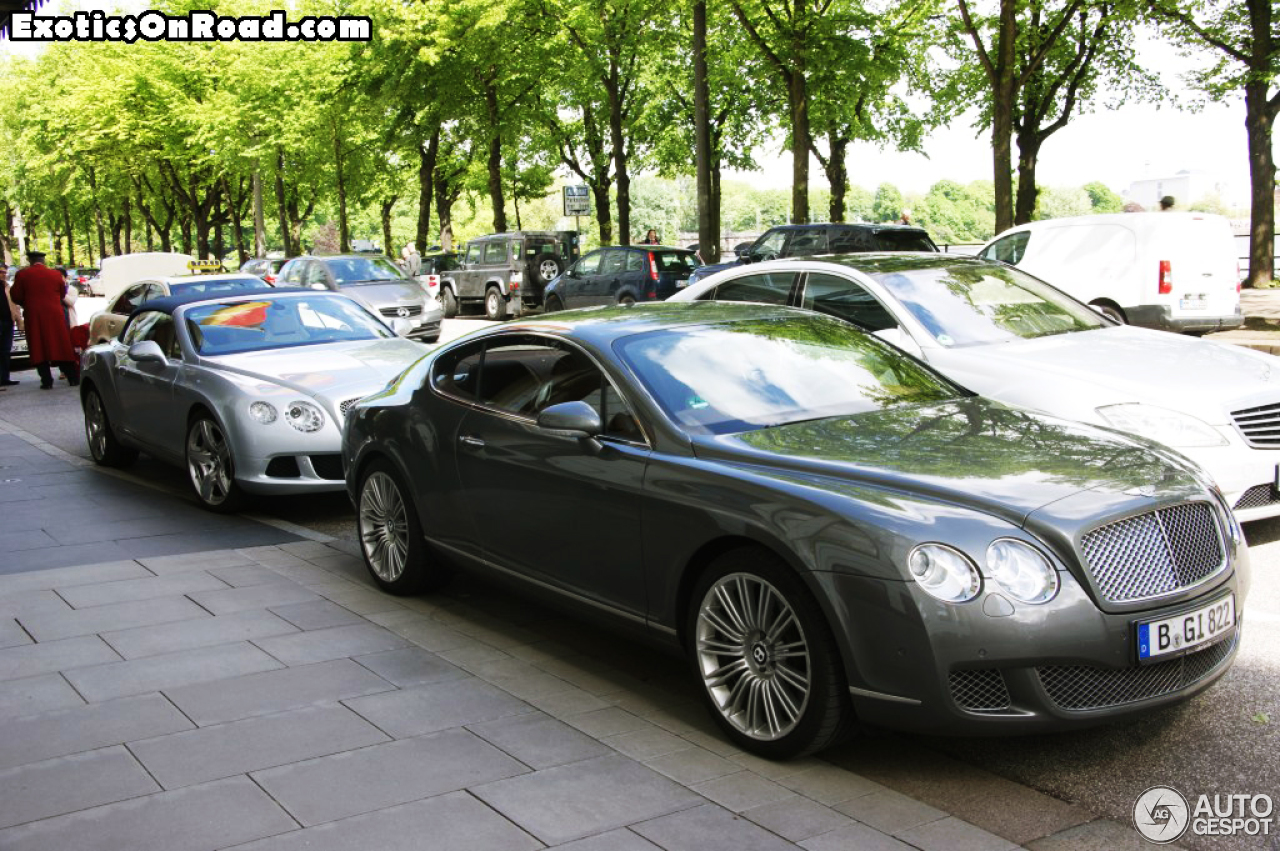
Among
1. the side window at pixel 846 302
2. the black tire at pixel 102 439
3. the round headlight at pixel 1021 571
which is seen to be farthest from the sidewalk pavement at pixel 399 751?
the black tire at pixel 102 439

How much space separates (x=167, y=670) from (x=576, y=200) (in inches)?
1330

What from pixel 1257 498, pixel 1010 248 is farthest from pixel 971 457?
pixel 1010 248

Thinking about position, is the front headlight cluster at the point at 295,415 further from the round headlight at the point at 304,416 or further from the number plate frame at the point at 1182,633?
the number plate frame at the point at 1182,633

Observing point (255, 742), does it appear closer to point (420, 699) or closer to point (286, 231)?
point (420, 699)

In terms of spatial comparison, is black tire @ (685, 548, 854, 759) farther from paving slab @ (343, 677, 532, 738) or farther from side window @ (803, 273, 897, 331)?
side window @ (803, 273, 897, 331)

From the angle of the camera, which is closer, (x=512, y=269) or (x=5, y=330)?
(x=5, y=330)

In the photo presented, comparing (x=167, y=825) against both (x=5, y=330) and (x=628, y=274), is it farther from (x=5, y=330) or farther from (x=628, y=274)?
(x=628, y=274)

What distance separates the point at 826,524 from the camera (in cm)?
404

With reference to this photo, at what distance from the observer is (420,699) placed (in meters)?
4.82

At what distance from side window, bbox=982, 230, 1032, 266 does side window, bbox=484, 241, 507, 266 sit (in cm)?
1687

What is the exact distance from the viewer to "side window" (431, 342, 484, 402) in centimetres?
600

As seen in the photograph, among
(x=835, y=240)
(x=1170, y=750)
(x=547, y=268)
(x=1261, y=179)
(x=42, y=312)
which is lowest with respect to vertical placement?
(x=1170, y=750)

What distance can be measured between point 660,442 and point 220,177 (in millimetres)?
58991

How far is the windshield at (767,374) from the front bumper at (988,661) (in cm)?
114
